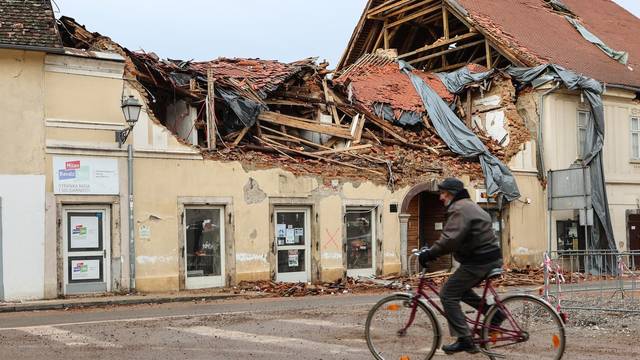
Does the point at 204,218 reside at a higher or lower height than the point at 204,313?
higher

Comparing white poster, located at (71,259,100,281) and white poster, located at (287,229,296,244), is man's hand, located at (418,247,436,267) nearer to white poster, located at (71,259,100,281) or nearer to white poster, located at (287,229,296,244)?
white poster, located at (71,259,100,281)

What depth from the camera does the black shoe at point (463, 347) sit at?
26.4ft

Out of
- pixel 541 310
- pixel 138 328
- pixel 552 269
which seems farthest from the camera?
pixel 552 269

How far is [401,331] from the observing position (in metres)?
8.30

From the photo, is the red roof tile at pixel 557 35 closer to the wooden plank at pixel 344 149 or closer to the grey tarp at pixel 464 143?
the grey tarp at pixel 464 143

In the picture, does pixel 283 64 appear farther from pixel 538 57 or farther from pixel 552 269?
pixel 552 269

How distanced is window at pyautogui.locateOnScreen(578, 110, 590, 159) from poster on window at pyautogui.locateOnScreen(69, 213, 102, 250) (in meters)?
16.7

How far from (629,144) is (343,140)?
11.2 meters

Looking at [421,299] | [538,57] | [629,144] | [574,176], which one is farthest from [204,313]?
[629,144]

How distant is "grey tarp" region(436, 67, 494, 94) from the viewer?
1112 inches

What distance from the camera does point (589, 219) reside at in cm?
2556

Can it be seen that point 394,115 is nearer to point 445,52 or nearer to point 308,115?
point 308,115

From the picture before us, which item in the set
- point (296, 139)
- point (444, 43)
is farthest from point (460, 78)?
point (296, 139)

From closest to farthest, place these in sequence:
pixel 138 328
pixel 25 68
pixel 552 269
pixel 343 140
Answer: pixel 138 328
pixel 552 269
pixel 25 68
pixel 343 140
